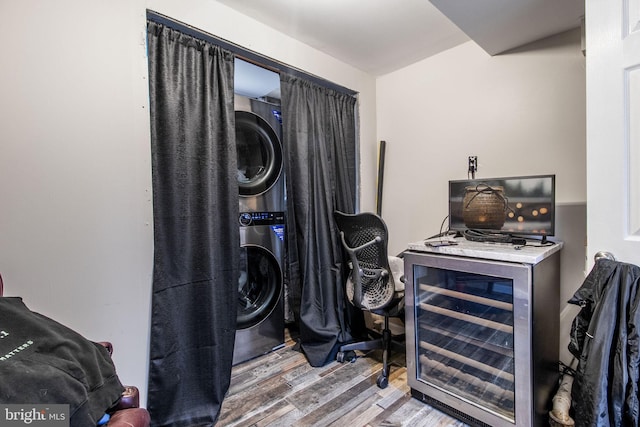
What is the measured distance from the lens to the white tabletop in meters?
1.32

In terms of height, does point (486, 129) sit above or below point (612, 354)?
above

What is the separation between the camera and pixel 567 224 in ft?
5.89

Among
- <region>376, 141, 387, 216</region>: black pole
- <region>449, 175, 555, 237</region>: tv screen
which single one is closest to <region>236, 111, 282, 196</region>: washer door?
<region>376, 141, 387, 216</region>: black pole

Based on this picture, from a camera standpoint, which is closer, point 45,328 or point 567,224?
point 45,328

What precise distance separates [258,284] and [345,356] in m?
0.90

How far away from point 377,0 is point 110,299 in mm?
2329

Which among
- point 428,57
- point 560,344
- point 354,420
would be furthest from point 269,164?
point 560,344

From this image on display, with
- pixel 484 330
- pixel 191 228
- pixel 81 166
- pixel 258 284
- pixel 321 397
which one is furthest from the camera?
pixel 258 284

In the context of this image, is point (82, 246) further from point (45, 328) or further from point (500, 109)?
point (500, 109)

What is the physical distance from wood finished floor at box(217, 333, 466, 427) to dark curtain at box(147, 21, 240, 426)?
205 mm

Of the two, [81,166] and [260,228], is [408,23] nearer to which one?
[260,228]

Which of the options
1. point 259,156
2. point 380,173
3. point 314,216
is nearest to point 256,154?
point 259,156

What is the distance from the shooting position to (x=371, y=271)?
78.2 inches

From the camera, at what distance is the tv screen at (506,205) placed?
1601 mm
